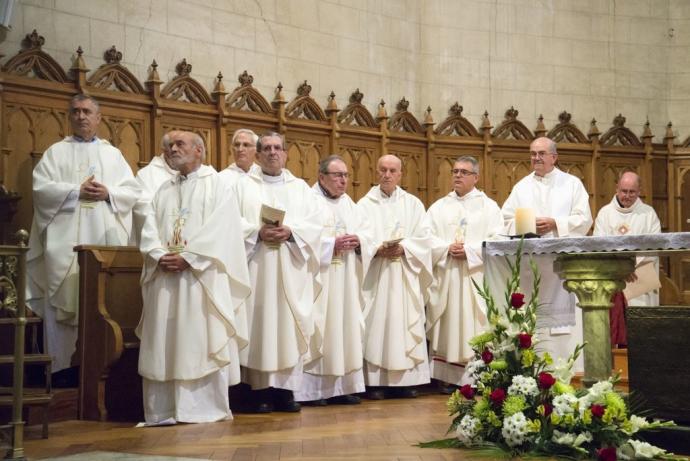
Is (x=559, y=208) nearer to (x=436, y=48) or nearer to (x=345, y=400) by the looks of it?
(x=345, y=400)

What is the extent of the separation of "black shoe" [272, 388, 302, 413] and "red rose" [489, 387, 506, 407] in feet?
8.53

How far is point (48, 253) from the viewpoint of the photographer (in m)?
7.62

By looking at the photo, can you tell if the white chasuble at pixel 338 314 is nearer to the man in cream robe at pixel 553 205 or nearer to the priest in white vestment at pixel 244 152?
the priest in white vestment at pixel 244 152

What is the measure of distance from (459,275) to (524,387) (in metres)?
3.87

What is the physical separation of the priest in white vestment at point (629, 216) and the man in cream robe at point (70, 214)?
5308mm

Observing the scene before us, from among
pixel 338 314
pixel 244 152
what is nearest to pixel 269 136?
pixel 244 152

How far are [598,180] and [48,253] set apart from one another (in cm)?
708

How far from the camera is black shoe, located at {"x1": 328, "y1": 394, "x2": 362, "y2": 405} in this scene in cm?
804

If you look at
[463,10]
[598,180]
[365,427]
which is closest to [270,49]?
[463,10]

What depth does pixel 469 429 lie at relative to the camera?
5211mm

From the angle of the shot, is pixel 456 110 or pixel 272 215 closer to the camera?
pixel 272 215

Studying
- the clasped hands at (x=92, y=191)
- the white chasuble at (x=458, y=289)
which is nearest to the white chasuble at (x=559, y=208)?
the white chasuble at (x=458, y=289)

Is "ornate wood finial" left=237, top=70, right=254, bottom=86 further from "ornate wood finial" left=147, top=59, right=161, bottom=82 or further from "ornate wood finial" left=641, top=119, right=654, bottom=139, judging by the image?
"ornate wood finial" left=641, top=119, right=654, bottom=139

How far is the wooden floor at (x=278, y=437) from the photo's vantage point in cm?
Result: 525
